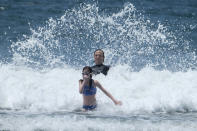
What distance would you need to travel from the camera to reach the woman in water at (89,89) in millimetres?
8625

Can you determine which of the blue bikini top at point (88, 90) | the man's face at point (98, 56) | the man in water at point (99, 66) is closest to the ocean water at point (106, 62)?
the blue bikini top at point (88, 90)

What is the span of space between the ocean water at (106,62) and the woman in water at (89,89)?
25 centimetres

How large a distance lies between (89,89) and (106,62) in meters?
4.08

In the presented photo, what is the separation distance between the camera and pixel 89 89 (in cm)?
888

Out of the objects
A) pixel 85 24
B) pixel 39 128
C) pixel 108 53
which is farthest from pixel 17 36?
pixel 39 128

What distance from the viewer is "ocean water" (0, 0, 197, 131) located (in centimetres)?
857

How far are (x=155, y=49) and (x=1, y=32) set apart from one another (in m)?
6.79

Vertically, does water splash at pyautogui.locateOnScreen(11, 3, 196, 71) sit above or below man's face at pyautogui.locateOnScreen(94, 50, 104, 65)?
above

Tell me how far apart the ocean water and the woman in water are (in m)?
0.25

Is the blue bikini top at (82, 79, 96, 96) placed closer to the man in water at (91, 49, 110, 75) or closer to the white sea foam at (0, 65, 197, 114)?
the man in water at (91, 49, 110, 75)

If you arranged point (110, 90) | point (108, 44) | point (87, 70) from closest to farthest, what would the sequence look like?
point (87, 70), point (110, 90), point (108, 44)

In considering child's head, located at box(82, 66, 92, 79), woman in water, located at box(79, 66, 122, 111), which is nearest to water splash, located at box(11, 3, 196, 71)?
woman in water, located at box(79, 66, 122, 111)

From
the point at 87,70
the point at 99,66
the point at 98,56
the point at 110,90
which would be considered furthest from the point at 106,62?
the point at 87,70

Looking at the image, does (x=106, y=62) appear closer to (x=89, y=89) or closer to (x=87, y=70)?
(x=89, y=89)
